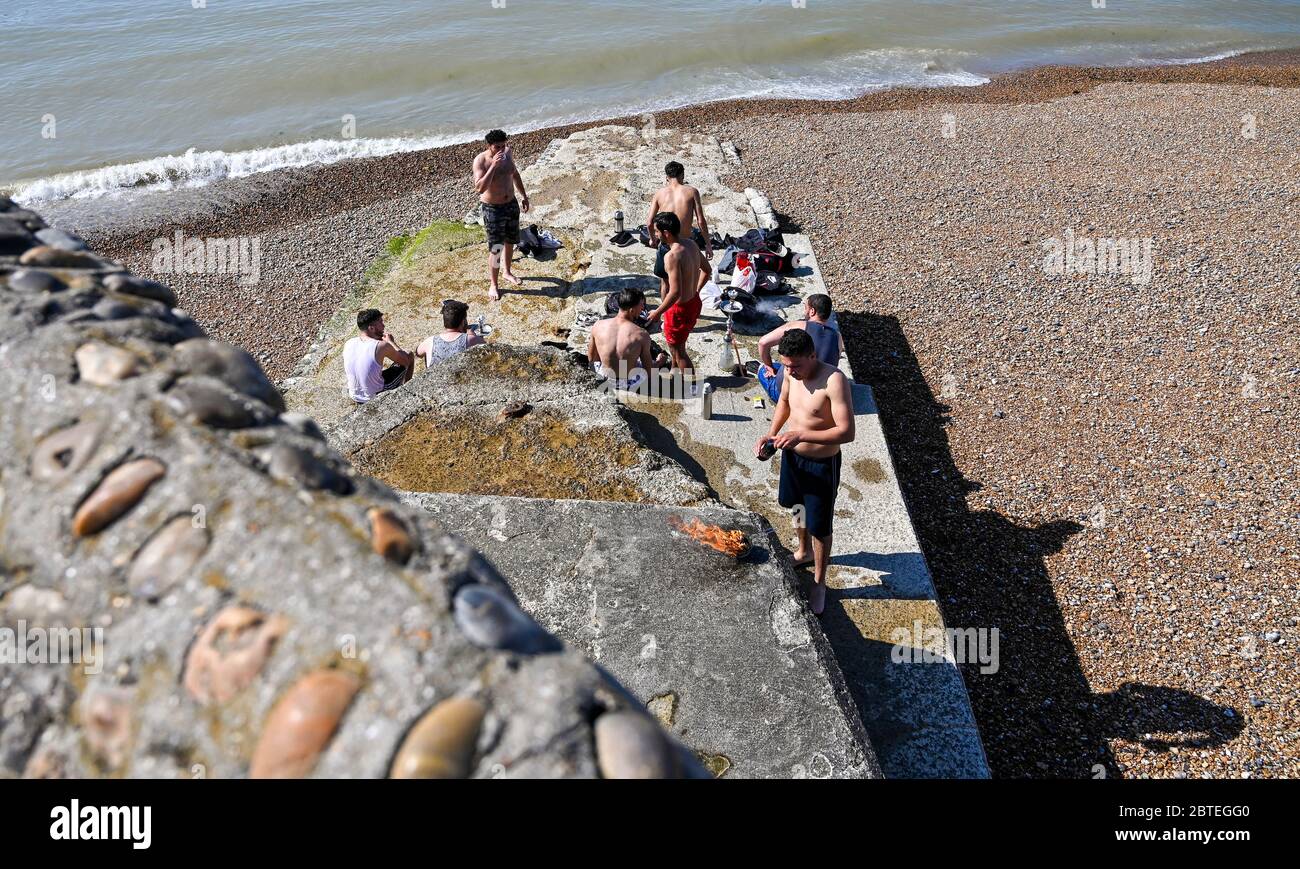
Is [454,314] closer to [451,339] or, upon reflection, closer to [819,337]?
[451,339]

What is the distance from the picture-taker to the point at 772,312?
888 cm

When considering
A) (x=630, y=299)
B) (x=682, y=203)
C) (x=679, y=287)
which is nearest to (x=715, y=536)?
(x=630, y=299)

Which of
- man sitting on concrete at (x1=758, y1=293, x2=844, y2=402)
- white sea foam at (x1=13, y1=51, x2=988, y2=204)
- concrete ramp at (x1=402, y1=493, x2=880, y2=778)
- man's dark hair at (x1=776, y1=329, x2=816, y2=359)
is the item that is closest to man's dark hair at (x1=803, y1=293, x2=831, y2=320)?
man sitting on concrete at (x1=758, y1=293, x2=844, y2=402)

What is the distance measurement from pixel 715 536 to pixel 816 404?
1.04 meters

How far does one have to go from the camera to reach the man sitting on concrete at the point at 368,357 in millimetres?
6867

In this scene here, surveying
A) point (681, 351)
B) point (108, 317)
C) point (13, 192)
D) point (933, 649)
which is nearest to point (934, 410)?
point (681, 351)

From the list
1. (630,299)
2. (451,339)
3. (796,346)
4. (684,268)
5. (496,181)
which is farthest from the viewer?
(496,181)

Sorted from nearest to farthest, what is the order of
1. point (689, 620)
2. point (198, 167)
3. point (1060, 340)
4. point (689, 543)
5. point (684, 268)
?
point (689, 620)
point (689, 543)
point (684, 268)
point (1060, 340)
point (198, 167)

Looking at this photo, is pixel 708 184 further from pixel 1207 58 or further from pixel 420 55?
pixel 1207 58

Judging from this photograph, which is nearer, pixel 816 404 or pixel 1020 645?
pixel 816 404

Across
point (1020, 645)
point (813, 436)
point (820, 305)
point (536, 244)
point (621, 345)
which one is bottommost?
point (1020, 645)

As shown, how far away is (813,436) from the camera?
4.96 m

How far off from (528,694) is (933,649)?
425cm

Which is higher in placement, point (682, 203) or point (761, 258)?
point (682, 203)
